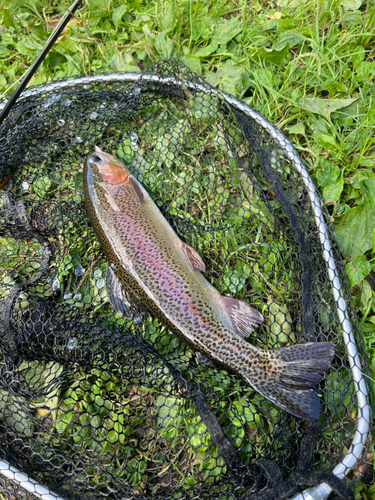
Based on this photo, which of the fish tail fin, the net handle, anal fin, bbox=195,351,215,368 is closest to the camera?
the fish tail fin

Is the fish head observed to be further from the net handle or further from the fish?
the net handle

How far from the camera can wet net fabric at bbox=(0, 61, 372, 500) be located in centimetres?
236

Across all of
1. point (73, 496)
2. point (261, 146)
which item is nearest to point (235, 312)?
point (261, 146)

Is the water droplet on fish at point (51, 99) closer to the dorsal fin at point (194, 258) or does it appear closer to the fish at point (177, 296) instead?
the fish at point (177, 296)

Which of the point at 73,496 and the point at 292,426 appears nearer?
the point at 73,496

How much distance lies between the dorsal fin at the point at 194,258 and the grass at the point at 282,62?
41 cm

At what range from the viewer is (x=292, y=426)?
2.38 metres

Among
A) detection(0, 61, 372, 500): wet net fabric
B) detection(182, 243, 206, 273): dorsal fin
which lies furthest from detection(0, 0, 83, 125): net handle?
detection(182, 243, 206, 273): dorsal fin

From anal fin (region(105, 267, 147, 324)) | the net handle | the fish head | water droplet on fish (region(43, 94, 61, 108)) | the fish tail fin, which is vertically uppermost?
the net handle

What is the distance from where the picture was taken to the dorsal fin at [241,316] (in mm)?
2549

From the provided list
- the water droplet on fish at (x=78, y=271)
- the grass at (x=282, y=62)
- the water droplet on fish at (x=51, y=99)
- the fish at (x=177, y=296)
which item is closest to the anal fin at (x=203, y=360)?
the fish at (x=177, y=296)

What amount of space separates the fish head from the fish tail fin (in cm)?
170

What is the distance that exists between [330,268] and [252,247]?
603 millimetres

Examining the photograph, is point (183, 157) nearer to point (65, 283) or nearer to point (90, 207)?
point (90, 207)
